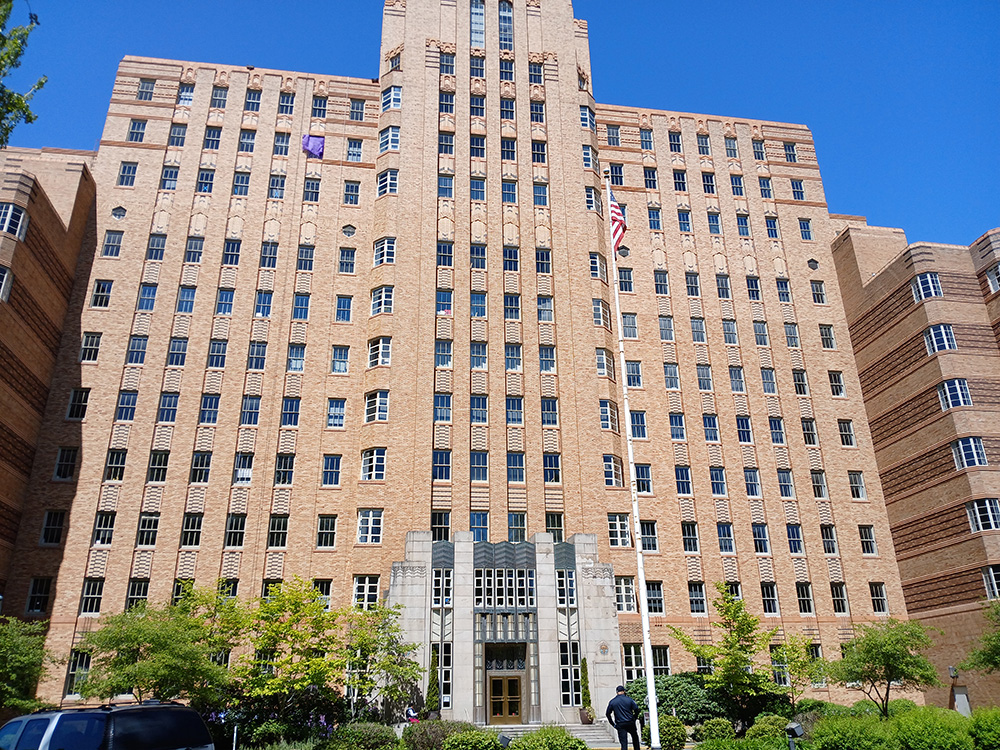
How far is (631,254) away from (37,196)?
3802 centimetres

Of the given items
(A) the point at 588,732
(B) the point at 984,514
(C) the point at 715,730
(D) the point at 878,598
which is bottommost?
(A) the point at 588,732

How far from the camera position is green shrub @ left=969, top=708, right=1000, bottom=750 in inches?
797

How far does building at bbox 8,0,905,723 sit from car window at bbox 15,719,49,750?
2418 centimetres

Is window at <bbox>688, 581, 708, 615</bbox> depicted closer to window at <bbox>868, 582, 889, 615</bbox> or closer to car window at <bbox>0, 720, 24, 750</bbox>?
window at <bbox>868, 582, 889, 615</bbox>

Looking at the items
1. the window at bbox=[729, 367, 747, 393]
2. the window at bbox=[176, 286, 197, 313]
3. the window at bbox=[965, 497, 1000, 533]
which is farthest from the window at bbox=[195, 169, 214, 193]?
the window at bbox=[965, 497, 1000, 533]

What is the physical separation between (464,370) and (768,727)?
2504cm

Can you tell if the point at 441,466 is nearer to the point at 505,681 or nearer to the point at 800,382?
the point at 505,681

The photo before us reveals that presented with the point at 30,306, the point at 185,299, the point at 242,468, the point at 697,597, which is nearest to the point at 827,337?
→ the point at 697,597

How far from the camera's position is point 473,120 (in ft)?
177

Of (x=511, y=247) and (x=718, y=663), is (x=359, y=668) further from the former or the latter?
(x=511, y=247)

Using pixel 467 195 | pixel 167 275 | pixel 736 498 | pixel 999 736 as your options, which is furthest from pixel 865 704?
pixel 167 275

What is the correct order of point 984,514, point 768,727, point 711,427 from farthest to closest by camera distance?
point 711,427 < point 984,514 < point 768,727

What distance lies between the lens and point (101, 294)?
46.0 meters

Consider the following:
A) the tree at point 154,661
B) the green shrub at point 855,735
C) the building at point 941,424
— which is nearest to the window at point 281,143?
the tree at point 154,661
